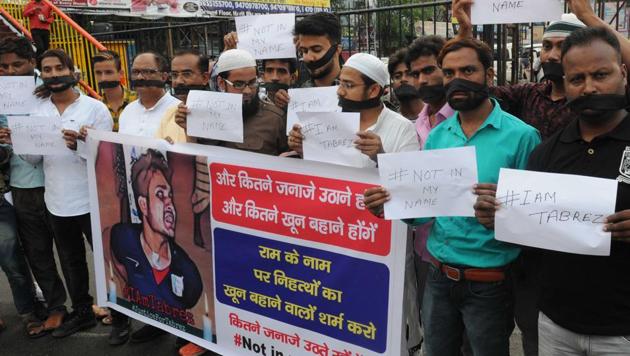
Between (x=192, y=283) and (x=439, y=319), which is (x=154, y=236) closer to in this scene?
(x=192, y=283)

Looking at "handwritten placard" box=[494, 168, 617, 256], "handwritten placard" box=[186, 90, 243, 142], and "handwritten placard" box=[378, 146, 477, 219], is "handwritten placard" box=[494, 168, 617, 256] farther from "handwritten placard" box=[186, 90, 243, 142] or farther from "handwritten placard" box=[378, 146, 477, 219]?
"handwritten placard" box=[186, 90, 243, 142]

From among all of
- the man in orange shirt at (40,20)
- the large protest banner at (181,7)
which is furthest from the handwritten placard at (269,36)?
the large protest banner at (181,7)

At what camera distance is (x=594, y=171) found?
1894 mm

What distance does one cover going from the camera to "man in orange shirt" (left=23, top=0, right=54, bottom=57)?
9.12m

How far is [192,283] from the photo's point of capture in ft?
11.0

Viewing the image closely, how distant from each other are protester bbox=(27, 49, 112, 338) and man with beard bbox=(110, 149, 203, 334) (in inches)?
16.9

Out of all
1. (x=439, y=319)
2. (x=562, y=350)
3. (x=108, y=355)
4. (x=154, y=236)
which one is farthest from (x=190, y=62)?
(x=562, y=350)

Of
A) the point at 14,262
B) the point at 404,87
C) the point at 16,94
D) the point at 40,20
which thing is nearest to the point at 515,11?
the point at 404,87

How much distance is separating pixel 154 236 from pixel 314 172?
136 centimetres

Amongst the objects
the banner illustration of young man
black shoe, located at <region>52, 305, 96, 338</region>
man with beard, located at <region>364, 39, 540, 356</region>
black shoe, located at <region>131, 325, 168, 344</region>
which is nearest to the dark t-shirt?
man with beard, located at <region>364, 39, 540, 356</region>

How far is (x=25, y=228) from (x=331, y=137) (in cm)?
274

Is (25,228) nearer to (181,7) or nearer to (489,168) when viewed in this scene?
(489,168)

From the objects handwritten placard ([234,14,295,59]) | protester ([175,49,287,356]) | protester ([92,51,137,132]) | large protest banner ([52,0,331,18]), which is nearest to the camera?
protester ([175,49,287,356])

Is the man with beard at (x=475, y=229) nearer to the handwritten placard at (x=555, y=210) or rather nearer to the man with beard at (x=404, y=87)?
the handwritten placard at (x=555, y=210)
